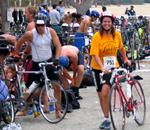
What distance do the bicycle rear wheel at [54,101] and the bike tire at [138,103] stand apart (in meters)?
1.10

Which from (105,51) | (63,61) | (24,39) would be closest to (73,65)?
(63,61)

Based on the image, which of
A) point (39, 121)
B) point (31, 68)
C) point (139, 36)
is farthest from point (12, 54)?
point (139, 36)

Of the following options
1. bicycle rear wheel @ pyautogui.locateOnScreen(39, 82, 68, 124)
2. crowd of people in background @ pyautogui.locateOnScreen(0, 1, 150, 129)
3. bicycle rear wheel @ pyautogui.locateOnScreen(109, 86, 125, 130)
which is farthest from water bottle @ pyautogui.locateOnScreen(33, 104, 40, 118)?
bicycle rear wheel @ pyautogui.locateOnScreen(109, 86, 125, 130)

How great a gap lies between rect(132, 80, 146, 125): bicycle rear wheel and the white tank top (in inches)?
60.7

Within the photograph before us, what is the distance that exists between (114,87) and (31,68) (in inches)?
69.5

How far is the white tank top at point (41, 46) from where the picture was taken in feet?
27.9

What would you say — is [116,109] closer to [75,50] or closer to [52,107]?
[52,107]

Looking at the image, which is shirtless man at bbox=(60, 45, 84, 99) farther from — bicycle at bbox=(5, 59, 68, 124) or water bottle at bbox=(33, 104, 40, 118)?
bicycle at bbox=(5, 59, 68, 124)

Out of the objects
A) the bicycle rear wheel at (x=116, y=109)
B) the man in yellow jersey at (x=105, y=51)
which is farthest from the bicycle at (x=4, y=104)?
the bicycle rear wheel at (x=116, y=109)

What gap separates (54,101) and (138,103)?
131 centimetres

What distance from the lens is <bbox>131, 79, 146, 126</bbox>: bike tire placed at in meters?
7.80

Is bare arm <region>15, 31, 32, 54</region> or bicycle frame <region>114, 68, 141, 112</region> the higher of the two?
bare arm <region>15, 31, 32, 54</region>

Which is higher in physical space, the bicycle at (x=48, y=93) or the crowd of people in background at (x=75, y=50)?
the crowd of people in background at (x=75, y=50)

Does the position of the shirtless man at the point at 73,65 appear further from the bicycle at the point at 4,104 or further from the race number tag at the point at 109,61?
the race number tag at the point at 109,61
